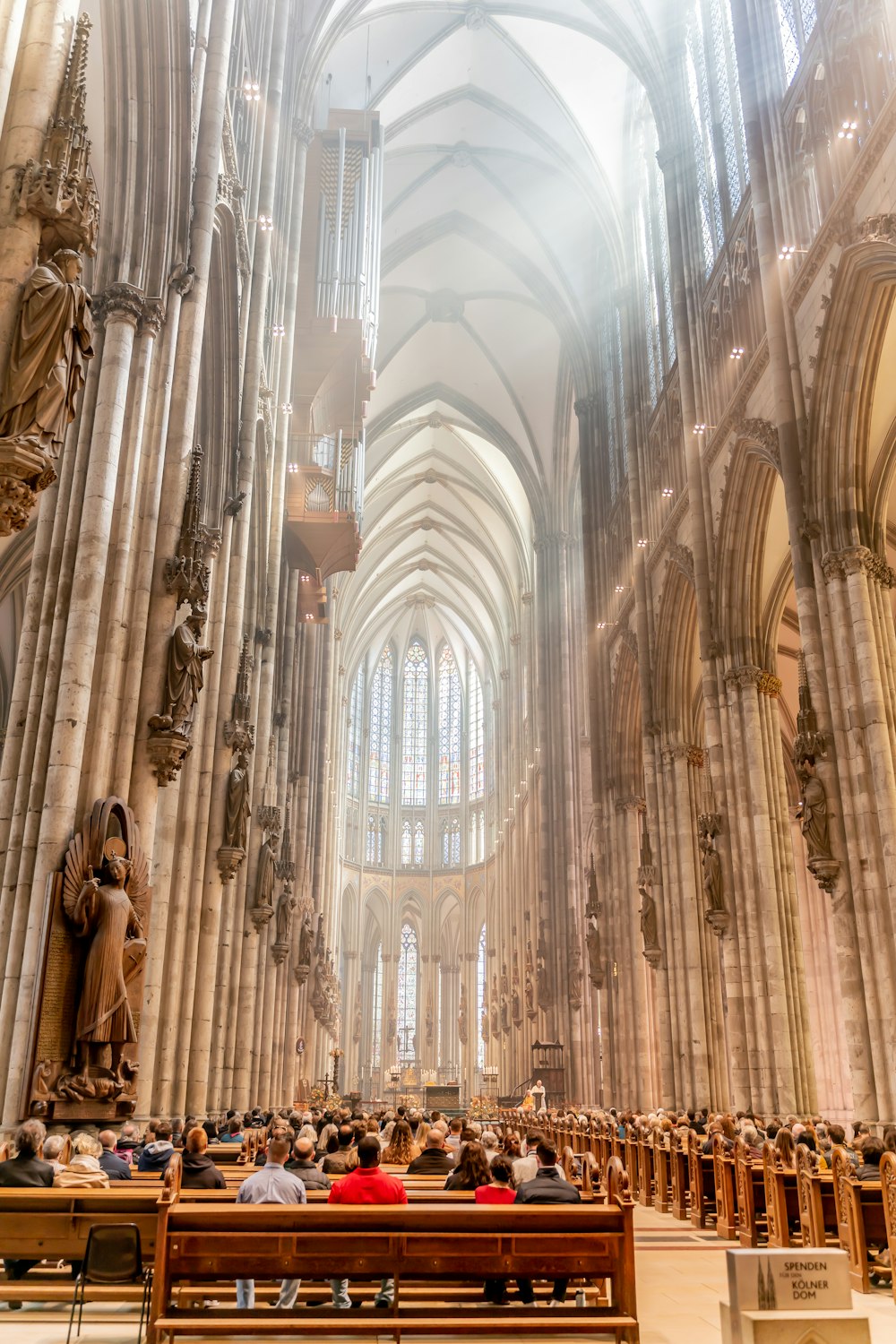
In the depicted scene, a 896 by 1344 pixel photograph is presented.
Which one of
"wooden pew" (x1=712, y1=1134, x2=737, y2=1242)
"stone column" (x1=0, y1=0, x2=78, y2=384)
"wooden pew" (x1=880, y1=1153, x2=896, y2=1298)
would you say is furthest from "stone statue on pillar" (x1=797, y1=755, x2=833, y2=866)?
"stone column" (x1=0, y1=0, x2=78, y2=384)

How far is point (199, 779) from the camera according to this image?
593 inches

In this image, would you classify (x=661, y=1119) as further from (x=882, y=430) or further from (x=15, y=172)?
(x=15, y=172)

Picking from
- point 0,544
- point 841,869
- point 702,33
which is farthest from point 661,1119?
point 702,33

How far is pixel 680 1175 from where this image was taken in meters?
11.9

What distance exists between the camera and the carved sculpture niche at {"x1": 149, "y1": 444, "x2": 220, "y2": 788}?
10711 mm

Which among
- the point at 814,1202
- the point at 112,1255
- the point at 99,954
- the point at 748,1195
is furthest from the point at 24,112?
the point at 748,1195

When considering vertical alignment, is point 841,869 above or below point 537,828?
below

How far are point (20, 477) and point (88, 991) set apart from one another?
505 cm

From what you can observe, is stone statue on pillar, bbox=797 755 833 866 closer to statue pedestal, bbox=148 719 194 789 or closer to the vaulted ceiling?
statue pedestal, bbox=148 719 194 789

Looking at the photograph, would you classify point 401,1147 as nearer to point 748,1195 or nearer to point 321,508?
point 748,1195

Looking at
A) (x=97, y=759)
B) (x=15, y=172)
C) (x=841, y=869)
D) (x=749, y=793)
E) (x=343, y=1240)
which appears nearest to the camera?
(x=343, y=1240)

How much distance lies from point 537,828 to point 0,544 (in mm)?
26713

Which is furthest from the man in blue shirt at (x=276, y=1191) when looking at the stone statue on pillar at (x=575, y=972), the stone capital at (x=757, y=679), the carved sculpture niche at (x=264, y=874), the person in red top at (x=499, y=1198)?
the stone statue on pillar at (x=575, y=972)

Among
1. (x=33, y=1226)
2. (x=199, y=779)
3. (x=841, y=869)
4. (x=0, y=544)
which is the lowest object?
(x=33, y=1226)
